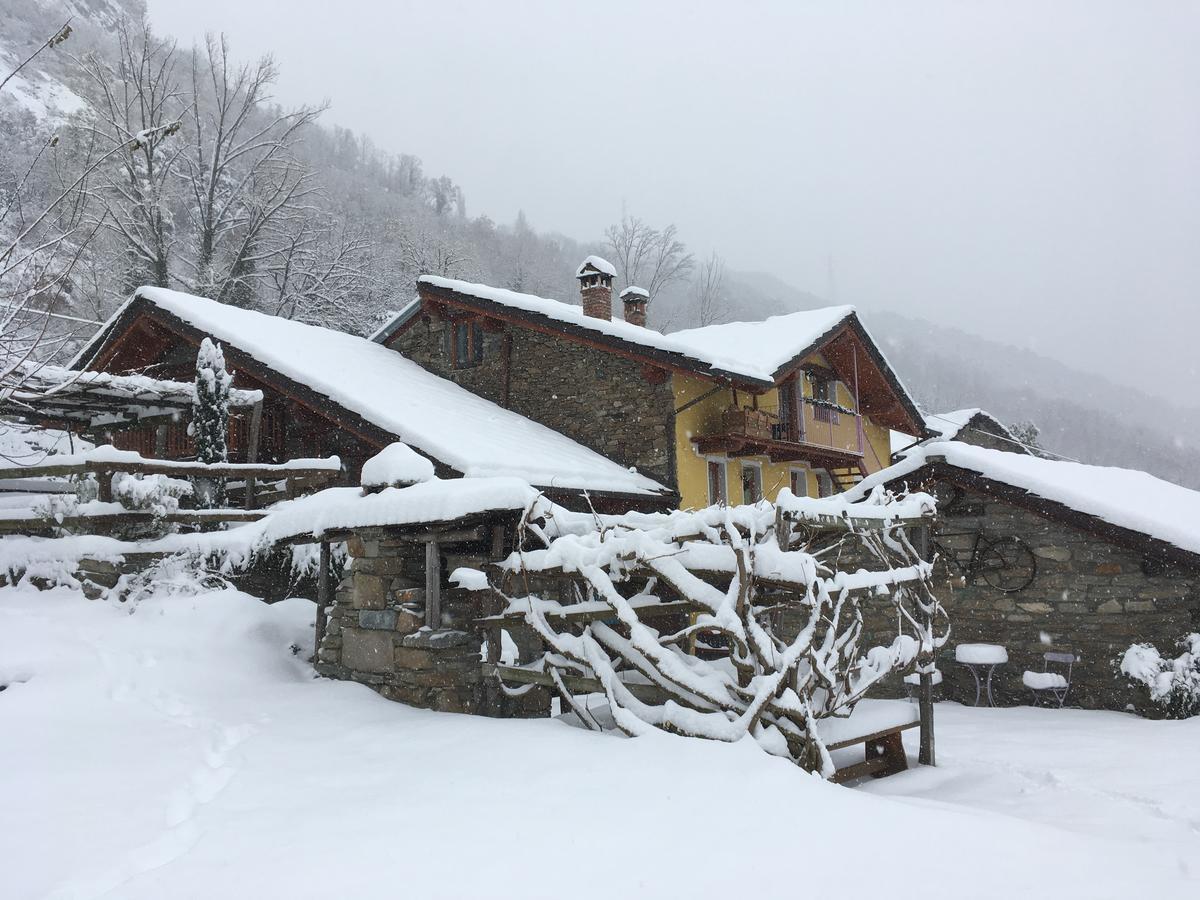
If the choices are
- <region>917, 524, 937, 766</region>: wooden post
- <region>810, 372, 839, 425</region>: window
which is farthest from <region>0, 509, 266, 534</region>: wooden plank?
<region>810, 372, 839, 425</region>: window

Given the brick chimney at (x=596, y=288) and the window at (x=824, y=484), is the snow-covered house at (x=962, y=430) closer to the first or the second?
the window at (x=824, y=484)

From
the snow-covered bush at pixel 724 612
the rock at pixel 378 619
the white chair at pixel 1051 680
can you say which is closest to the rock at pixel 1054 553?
the white chair at pixel 1051 680

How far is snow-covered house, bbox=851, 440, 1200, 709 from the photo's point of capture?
9.26 m

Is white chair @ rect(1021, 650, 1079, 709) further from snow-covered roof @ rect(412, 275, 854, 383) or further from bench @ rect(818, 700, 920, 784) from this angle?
snow-covered roof @ rect(412, 275, 854, 383)

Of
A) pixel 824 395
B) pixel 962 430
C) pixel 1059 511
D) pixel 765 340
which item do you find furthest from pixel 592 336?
pixel 962 430

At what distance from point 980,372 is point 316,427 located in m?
91.3

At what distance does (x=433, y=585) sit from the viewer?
269 inches

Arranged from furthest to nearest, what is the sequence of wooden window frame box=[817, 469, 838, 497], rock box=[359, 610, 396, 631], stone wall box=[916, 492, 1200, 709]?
wooden window frame box=[817, 469, 838, 497] → stone wall box=[916, 492, 1200, 709] → rock box=[359, 610, 396, 631]

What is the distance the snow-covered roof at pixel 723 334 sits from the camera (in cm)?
1455

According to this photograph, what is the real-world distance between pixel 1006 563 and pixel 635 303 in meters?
11.9

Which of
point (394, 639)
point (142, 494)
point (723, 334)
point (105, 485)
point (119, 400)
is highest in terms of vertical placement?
point (723, 334)

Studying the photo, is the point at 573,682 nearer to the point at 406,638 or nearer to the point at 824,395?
the point at 406,638

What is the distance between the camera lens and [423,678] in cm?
679

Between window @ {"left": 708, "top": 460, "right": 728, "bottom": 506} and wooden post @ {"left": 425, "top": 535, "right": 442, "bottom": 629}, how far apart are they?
10.3 meters
